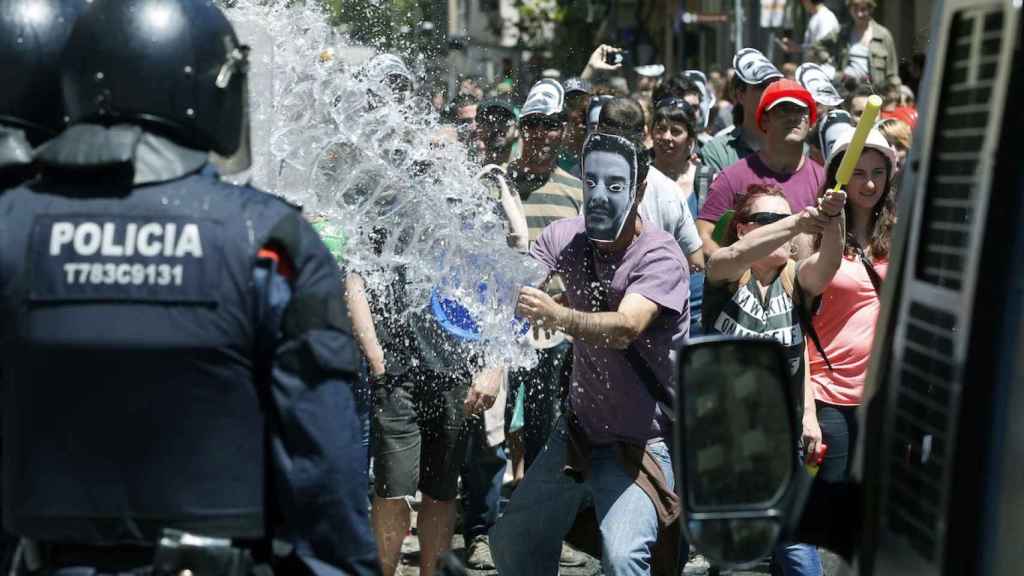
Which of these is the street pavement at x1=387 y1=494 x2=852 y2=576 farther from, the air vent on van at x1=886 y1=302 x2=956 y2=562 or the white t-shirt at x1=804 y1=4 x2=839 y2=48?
the white t-shirt at x1=804 y1=4 x2=839 y2=48

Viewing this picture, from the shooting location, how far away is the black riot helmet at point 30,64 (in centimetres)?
355

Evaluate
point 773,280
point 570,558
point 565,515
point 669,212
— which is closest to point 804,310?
point 773,280

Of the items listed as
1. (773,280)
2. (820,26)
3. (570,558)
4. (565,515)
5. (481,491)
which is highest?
(820,26)

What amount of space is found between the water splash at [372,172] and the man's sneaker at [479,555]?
6.66 feet

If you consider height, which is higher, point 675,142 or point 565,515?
point 675,142

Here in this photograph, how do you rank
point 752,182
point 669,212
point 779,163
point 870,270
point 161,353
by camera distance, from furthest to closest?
point 779,163 → point 752,182 → point 669,212 → point 870,270 → point 161,353

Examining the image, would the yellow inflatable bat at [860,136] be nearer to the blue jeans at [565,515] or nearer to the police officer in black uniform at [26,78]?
the blue jeans at [565,515]

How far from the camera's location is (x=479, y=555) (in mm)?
7996

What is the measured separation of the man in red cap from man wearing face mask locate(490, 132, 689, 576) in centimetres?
181

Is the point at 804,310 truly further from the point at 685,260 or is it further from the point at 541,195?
the point at 541,195

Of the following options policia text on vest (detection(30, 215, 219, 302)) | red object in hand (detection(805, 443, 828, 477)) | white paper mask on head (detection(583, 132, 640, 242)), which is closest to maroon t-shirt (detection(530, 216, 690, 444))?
white paper mask on head (detection(583, 132, 640, 242))

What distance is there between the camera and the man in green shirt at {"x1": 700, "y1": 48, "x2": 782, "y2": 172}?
8.74 meters

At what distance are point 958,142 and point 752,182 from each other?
194 inches

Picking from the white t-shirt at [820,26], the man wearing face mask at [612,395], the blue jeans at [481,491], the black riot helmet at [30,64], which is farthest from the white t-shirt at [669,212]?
the white t-shirt at [820,26]
